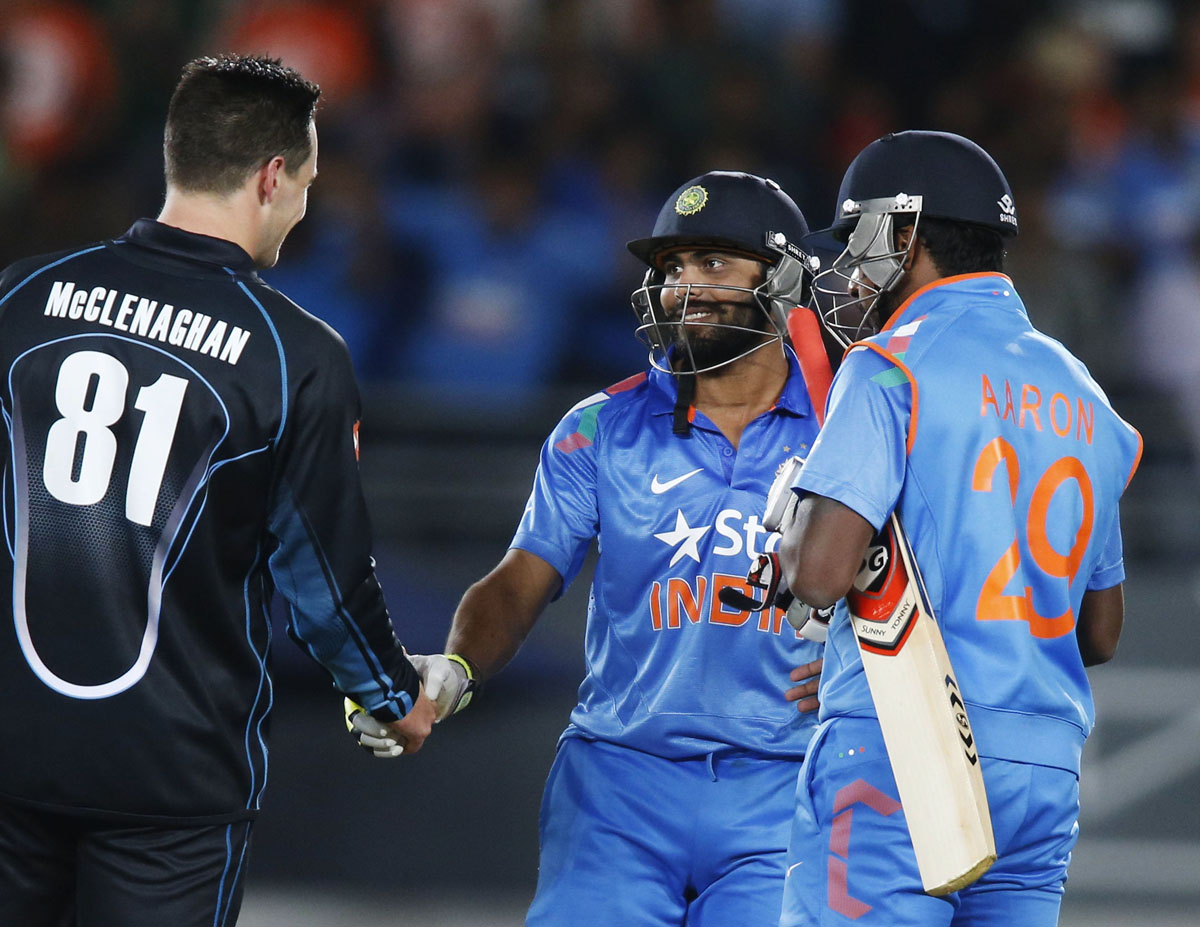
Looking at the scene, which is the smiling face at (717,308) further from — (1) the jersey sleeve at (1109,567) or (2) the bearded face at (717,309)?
(1) the jersey sleeve at (1109,567)

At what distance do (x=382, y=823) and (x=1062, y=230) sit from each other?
547cm

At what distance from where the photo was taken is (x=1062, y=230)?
9227 mm

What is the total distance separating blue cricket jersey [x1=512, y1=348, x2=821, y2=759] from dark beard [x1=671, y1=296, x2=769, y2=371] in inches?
4.2

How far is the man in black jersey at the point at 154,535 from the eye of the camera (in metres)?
2.71

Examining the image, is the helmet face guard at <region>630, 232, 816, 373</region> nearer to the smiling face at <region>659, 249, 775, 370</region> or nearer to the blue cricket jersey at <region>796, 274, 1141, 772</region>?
the smiling face at <region>659, 249, 775, 370</region>

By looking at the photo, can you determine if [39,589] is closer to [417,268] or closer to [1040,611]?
[1040,611]

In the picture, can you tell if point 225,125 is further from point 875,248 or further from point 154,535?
point 875,248

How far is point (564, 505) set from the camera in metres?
3.61

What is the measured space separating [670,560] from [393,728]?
72 centimetres

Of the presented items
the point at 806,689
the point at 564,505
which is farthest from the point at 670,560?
the point at 806,689

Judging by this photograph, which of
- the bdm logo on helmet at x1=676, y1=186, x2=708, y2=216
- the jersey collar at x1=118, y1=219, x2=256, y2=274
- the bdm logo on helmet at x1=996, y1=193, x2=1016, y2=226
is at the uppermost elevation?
the bdm logo on helmet at x1=676, y1=186, x2=708, y2=216

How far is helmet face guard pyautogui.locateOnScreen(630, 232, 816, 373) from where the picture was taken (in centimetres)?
366

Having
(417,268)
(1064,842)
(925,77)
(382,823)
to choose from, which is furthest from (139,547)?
(925,77)

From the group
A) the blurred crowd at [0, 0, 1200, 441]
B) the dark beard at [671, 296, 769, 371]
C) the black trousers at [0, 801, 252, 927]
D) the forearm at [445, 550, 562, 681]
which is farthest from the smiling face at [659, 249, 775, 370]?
the blurred crowd at [0, 0, 1200, 441]
